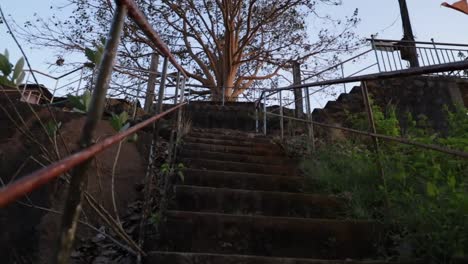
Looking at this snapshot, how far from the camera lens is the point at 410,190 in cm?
183

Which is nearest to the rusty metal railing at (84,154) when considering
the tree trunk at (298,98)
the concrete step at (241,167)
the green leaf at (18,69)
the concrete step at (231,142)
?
the green leaf at (18,69)

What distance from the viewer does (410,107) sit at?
6.08 m

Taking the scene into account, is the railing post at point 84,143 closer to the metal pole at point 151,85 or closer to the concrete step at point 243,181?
the concrete step at point 243,181

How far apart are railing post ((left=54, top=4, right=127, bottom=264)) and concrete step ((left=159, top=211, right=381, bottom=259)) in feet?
3.92

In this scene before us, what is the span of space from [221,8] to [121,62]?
3.80m

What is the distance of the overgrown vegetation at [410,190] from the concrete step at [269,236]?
0.19m

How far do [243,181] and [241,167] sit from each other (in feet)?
1.47

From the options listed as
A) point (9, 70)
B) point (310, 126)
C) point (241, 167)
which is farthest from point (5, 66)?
point (310, 126)

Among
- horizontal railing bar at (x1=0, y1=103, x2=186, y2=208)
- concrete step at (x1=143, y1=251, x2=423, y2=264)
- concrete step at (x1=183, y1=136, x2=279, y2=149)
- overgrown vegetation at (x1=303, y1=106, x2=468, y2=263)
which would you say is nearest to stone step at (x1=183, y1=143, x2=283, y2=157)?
concrete step at (x1=183, y1=136, x2=279, y2=149)

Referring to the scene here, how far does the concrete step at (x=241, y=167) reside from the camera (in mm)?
3134

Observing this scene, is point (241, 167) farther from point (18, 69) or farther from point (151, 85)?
point (151, 85)

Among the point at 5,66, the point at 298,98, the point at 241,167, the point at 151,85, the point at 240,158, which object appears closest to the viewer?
the point at 5,66

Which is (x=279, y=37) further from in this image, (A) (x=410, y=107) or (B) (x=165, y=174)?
(B) (x=165, y=174)

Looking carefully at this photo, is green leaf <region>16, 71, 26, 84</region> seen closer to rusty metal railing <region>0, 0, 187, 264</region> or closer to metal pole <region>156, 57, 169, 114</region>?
rusty metal railing <region>0, 0, 187, 264</region>
